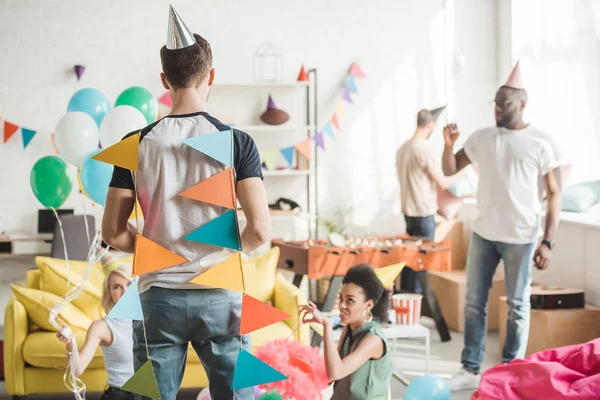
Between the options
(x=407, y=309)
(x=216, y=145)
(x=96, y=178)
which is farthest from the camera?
(x=407, y=309)

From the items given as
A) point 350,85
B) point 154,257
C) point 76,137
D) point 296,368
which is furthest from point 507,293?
point 350,85

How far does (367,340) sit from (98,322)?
1181 mm

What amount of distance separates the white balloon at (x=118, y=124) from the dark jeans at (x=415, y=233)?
2788 millimetres

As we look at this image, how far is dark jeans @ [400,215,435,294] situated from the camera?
5.21 metres

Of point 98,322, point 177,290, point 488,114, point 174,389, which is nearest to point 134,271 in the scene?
point 177,290

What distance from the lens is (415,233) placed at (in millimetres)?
5355

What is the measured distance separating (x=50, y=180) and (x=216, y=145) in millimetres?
1706

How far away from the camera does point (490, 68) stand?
20.8 feet

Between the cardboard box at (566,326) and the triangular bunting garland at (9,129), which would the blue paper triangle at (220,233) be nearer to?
the cardboard box at (566,326)

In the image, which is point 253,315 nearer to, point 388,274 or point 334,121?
point 388,274

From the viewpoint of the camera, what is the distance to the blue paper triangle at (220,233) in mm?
1803

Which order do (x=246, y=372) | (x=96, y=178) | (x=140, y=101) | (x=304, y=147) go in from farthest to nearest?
(x=304, y=147) → (x=140, y=101) → (x=96, y=178) → (x=246, y=372)

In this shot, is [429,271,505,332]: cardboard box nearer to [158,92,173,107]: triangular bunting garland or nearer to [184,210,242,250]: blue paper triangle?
[158,92,173,107]: triangular bunting garland

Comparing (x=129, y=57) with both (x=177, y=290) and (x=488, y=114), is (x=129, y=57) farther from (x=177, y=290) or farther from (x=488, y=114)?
(x=177, y=290)
